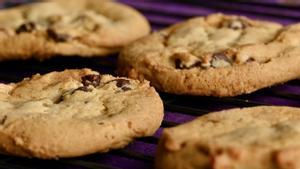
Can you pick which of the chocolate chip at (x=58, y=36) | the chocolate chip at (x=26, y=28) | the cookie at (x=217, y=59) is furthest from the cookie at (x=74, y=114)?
the chocolate chip at (x=26, y=28)

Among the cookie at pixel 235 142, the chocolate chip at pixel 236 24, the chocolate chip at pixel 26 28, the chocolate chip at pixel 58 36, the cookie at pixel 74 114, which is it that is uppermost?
the chocolate chip at pixel 26 28

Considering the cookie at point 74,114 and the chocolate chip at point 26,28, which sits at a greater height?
the chocolate chip at point 26,28

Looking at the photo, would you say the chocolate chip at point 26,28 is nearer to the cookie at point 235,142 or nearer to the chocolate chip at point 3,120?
the chocolate chip at point 3,120

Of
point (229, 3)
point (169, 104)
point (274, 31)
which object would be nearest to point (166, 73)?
point (169, 104)

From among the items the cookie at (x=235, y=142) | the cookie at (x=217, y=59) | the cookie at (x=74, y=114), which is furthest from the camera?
the cookie at (x=217, y=59)

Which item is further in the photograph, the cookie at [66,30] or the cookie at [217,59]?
the cookie at [66,30]

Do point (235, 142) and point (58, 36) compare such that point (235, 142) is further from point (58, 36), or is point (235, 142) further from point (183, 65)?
point (58, 36)

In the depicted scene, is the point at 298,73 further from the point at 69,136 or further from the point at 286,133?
the point at 69,136

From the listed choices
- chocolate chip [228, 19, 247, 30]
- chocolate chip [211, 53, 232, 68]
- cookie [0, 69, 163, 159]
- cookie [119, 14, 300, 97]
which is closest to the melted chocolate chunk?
cookie [0, 69, 163, 159]
